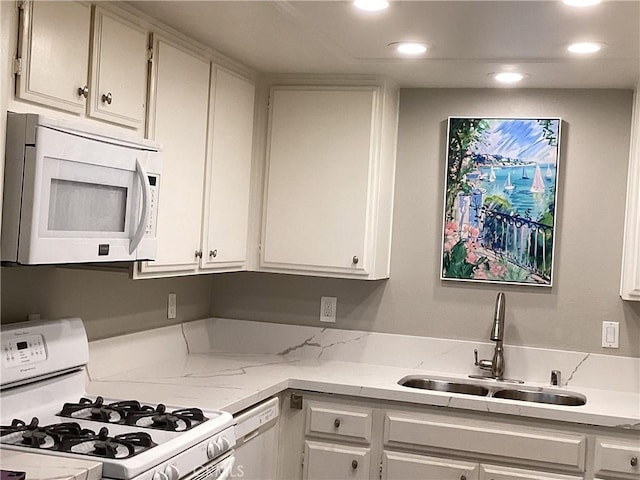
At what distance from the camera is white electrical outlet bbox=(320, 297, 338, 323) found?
3807 millimetres

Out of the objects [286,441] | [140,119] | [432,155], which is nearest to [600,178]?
[432,155]

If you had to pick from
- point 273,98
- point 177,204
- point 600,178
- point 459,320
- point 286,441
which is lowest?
point 286,441

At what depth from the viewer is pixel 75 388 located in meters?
2.64

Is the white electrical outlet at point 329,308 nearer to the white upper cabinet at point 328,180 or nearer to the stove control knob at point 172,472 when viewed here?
the white upper cabinet at point 328,180

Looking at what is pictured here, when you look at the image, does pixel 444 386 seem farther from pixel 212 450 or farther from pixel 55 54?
pixel 55 54

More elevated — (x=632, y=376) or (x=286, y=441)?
(x=632, y=376)

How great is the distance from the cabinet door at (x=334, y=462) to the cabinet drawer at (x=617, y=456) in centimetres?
90

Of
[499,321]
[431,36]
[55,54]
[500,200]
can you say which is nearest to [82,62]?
[55,54]

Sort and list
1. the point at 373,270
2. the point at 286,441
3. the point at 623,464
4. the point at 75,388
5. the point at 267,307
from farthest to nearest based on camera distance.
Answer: the point at 267,307 → the point at 373,270 → the point at 286,441 → the point at 623,464 → the point at 75,388

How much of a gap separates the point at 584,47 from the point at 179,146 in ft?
5.02

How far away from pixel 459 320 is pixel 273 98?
1.36m

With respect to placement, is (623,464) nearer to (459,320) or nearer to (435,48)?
(459,320)

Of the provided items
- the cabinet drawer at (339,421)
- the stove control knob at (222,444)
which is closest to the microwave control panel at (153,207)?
the stove control knob at (222,444)

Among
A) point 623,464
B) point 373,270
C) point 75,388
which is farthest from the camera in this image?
point 373,270
